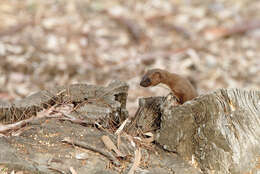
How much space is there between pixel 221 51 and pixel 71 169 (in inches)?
207

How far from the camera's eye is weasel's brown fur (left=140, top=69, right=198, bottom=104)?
2.19m

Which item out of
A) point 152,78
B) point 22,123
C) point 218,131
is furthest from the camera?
point 152,78

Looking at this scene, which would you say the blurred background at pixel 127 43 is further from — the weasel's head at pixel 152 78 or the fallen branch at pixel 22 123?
the fallen branch at pixel 22 123

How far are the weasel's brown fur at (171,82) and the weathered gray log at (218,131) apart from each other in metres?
0.26

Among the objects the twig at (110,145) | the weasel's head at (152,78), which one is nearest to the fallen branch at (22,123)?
the twig at (110,145)

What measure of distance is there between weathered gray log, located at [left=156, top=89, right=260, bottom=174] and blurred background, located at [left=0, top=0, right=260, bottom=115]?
258 cm

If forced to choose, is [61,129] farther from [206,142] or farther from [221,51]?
[221,51]

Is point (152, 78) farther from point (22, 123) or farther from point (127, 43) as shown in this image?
point (127, 43)

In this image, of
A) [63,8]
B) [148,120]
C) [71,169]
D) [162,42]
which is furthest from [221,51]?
[71,169]

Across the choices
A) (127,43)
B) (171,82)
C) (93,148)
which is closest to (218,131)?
→ (171,82)

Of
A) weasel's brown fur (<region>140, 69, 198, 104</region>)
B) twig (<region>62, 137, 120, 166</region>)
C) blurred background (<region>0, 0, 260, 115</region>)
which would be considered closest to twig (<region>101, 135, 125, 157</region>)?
twig (<region>62, 137, 120, 166</region>)

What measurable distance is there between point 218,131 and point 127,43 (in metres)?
4.94

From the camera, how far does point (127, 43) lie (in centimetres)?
667

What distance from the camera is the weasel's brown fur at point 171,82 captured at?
2.19 meters
